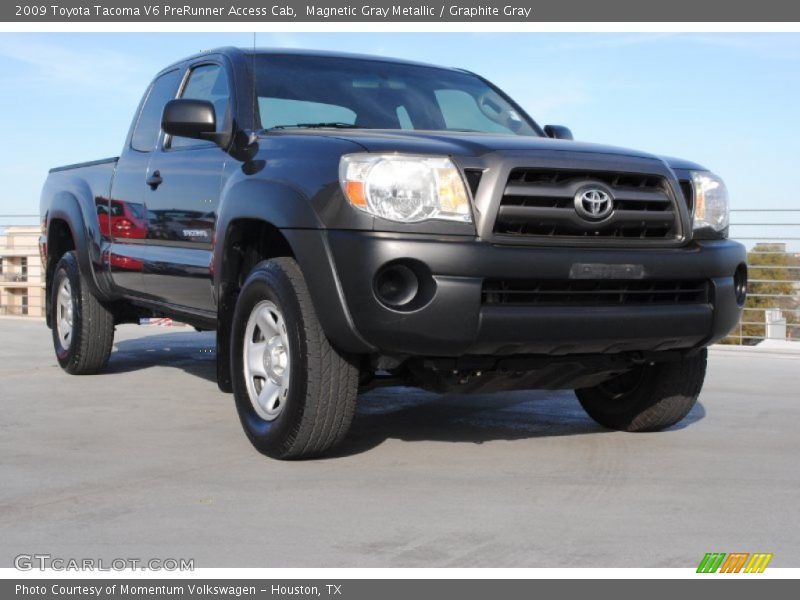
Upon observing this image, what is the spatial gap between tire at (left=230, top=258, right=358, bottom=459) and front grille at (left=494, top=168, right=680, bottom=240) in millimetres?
849

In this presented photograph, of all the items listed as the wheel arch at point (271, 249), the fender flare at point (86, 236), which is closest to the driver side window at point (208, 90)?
the wheel arch at point (271, 249)

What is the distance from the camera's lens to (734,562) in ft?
11.4

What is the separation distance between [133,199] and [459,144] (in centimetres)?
272

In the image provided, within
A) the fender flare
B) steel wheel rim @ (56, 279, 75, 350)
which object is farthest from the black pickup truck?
steel wheel rim @ (56, 279, 75, 350)

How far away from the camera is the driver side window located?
5.89 meters

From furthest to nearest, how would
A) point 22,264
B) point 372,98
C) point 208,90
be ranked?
1. point 22,264
2. point 208,90
3. point 372,98

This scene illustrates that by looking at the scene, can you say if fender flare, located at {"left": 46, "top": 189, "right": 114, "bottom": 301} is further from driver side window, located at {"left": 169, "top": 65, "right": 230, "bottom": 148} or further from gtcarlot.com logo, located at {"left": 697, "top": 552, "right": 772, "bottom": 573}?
gtcarlot.com logo, located at {"left": 697, "top": 552, "right": 772, "bottom": 573}

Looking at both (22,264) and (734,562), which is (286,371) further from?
(22,264)

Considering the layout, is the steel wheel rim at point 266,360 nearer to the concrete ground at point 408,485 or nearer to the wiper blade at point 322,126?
the concrete ground at point 408,485

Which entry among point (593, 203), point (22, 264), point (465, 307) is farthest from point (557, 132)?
point (22, 264)

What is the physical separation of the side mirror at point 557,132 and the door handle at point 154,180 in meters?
2.11

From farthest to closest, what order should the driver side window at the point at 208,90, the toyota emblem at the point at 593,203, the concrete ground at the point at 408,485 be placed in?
the driver side window at the point at 208,90 → the toyota emblem at the point at 593,203 → the concrete ground at the point at 408,485

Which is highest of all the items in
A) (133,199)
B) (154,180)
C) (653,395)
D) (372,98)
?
(372,98)

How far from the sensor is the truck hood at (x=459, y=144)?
4504 millimetres
